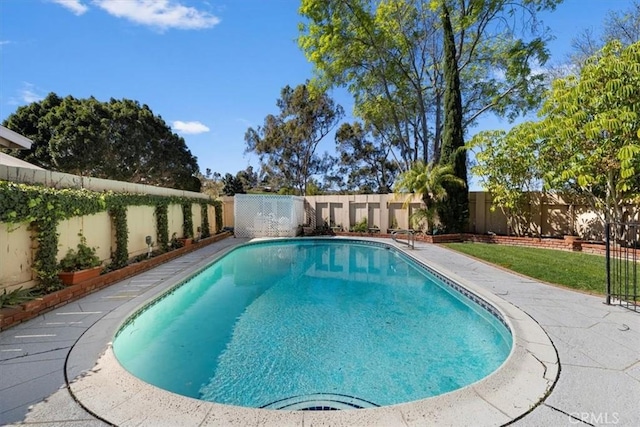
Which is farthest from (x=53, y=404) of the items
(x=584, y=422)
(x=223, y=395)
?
(x=584, y=422)

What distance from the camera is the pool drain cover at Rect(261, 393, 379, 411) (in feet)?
10.3

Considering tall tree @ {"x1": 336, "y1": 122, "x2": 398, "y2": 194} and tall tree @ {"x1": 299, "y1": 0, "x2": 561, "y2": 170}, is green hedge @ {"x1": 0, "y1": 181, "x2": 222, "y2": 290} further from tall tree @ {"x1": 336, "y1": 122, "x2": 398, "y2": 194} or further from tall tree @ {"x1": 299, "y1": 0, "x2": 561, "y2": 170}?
tall tree @ {"x1": 336, "y1": 122, "x2": 398, "y2": 194}

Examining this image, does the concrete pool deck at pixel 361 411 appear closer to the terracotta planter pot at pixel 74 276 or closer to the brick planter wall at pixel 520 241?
the terracotta planter pot at pixel 74 276

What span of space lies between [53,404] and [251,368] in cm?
190

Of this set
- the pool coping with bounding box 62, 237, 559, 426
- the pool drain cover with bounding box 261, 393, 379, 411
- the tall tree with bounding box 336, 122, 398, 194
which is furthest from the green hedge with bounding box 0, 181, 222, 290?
the tall tree with bounding box 336, 122, 398, 194

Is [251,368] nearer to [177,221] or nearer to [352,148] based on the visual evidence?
[177,221]

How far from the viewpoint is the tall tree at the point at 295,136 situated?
86.7 feet

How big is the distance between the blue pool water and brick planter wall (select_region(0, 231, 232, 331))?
128 centimetres

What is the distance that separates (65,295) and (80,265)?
92 cm

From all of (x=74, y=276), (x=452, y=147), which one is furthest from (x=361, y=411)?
(x=452, y=147)

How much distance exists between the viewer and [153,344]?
4.45 metres

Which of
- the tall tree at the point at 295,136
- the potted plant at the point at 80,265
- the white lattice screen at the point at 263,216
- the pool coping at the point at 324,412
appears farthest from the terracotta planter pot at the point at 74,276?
the tall tree at the point at 295,136

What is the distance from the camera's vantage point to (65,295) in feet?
17.4

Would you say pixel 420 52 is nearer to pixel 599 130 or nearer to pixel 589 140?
pixel 589 140
